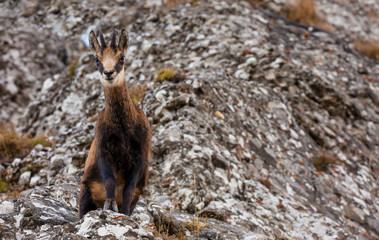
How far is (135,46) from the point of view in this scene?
1280 centimetres

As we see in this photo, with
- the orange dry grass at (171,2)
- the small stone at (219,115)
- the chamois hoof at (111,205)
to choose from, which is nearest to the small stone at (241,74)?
the small stone at (219,115)

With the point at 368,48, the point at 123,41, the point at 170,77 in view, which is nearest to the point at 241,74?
the point at 170,77

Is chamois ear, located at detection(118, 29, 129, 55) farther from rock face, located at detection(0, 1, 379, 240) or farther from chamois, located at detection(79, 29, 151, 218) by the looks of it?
rock face, located at detection(0, 1, 379, 240)

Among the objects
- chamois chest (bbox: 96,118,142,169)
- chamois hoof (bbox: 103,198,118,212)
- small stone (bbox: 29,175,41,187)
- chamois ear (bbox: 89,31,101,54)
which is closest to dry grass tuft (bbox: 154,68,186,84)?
small stone (bbox: 29,175,41,187)

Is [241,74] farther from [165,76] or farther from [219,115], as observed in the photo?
[219,115]

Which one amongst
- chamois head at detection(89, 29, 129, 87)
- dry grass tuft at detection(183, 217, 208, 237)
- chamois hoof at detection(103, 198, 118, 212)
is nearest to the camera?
chamois hoof at detection(103, 198, 118, 212)

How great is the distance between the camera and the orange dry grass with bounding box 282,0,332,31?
15.5m

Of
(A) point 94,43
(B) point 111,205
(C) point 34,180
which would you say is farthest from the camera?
(C) point 34,180

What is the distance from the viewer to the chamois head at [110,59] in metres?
4.88

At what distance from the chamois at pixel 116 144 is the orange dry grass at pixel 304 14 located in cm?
1160

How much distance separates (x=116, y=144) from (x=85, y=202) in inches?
34.0

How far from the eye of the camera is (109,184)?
480 cm

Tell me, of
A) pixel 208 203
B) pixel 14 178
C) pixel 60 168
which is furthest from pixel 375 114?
pixel 14 178

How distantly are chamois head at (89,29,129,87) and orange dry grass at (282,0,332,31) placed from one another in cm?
1150
